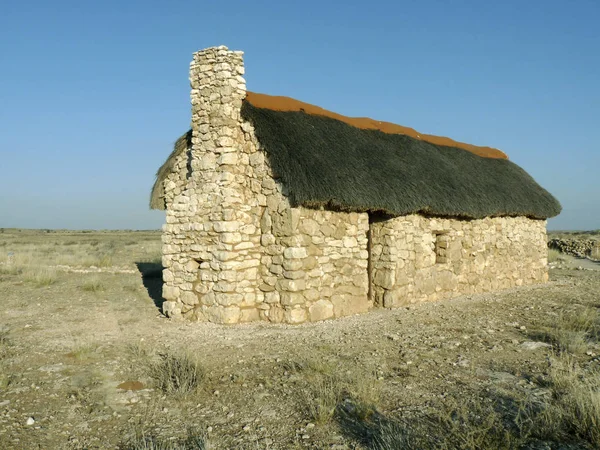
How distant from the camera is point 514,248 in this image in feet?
44.3

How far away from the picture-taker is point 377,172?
988cm

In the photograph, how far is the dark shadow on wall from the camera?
11125 millimetres

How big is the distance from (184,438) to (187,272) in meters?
5.03

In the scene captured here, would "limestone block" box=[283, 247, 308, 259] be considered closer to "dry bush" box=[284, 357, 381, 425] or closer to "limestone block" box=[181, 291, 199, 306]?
"limestone block" box=[181, 291, 199, 306]

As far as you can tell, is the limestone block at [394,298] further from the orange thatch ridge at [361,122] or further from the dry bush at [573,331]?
the orange thatch ridge at [361,122]

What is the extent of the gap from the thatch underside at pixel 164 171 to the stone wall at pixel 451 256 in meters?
4.10

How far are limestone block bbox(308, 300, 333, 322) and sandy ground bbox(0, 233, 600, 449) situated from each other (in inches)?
19.2

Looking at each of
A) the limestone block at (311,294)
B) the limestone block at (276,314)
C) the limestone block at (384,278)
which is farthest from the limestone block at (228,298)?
the limestone block at (384,278)

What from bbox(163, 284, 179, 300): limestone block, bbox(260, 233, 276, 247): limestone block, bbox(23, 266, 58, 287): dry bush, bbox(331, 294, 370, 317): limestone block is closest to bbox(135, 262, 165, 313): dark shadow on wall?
bbox(163, 284, 179, 300): limestone block

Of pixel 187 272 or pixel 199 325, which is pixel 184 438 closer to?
pixel 199 325

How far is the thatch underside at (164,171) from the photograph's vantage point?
9719 millimetres

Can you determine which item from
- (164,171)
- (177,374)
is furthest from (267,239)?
(177,374)

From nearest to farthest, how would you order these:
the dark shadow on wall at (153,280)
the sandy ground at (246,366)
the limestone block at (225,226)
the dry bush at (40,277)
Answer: the sandy ground at (246,366)
the limestone block at (225,226)
the dark shadow on wall at (153,280)
the dry bush at (40,277)

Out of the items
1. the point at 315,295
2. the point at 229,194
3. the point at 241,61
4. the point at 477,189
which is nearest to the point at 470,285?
the point at 477,189
